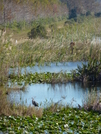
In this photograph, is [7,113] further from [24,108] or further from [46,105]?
[46,105]

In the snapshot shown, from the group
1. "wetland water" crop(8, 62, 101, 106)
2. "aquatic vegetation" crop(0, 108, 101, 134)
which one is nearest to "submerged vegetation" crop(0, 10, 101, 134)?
"aquatic vegetation" crop(0, 108, 101, 134)


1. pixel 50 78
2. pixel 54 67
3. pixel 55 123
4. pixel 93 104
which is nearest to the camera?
pixel 55 123

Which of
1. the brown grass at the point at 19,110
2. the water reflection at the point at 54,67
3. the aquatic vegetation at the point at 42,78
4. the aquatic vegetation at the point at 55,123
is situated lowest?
the aquatic vegetation at the point at 55,123

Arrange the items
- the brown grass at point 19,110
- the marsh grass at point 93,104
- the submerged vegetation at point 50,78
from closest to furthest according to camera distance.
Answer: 1. the submerged vegetation at point 50,78
2. the brown grass at point 19,110
3. the marsh grass at point 93,104

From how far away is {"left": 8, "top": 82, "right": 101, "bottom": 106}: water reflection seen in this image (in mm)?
13903

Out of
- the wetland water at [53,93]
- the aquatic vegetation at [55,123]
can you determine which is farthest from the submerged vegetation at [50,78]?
the wetland water at [53,93]

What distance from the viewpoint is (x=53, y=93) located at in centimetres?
1517

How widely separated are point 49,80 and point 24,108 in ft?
19.9

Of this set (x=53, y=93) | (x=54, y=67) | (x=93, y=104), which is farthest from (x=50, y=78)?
(x=93, y=104)

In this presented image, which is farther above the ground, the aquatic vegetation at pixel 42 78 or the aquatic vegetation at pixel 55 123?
the aquatic vegetation at pixel 42 78

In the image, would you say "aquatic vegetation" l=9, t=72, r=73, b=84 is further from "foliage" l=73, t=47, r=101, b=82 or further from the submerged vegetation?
"foliage" l=73, t=47, r=101, b=82

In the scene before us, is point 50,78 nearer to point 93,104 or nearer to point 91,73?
point 91,73

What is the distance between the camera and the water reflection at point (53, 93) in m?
13.9

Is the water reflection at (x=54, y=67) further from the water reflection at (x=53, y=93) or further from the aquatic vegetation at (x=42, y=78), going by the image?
the water reflection at (x=53, y=93)
